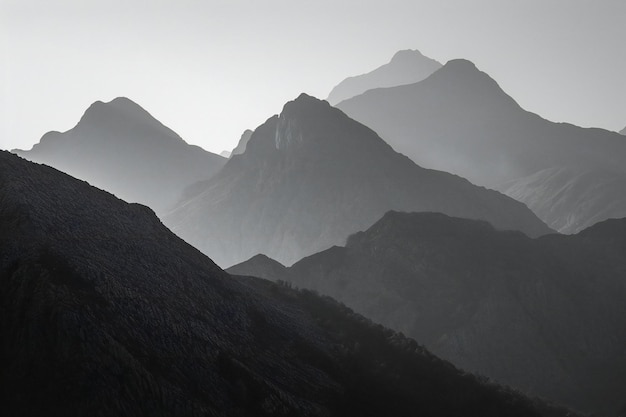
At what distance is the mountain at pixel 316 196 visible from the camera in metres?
140

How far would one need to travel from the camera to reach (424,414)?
3173 centimetres

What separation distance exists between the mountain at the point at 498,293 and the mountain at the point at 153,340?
19.1m

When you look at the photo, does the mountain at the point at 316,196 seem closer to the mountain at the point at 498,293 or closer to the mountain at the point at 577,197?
the mountain at the point at 577,197

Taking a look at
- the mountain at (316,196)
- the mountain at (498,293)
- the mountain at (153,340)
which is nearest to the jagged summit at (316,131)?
the mountain at (316,196)

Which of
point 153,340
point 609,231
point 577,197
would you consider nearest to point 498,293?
point 609,231

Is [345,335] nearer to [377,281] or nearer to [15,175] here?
[15,175]

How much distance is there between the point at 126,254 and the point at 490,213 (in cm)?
11374

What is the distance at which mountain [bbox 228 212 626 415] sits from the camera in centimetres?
6150

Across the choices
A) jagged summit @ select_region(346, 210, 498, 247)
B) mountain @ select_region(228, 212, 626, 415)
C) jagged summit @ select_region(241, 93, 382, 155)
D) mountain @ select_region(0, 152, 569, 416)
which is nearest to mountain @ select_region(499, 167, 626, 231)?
jagged summit @ select_region(241, 93, 382, 155)

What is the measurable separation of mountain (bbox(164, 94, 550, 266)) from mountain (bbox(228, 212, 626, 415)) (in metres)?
45.7

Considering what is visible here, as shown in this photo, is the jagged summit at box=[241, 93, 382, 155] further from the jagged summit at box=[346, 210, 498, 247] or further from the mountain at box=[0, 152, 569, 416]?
the mountain at box=[0, 152, 569, 416]

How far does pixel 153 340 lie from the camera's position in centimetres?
2383

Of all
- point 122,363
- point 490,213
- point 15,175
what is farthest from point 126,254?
point 490,213

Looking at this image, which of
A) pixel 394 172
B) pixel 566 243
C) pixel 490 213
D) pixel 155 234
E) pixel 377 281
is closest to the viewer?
pixel 155 234
